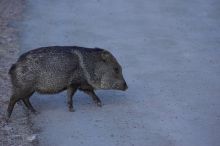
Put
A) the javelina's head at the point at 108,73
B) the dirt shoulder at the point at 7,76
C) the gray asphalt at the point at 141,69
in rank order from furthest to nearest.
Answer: the javelina's head at the point at 108,73 → the gray asphalt at the point at 141,69 → the dirt shoulder at the point at 7,76

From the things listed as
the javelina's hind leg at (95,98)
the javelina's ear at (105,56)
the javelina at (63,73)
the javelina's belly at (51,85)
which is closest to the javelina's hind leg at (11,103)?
the javelina at (63,73)

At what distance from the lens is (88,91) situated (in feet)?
26.0

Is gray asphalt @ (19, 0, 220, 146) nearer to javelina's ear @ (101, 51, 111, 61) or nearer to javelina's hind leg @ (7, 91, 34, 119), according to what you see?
javelina's hind leg @ (7, 91, 34, 119)

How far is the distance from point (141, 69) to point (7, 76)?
1.99m

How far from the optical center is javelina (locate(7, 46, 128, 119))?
24.1 feet

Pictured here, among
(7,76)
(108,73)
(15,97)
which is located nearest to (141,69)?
(108,73)

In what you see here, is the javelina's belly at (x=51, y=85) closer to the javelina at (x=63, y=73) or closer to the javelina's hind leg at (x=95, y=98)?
the javelina at (x=63, y=73)

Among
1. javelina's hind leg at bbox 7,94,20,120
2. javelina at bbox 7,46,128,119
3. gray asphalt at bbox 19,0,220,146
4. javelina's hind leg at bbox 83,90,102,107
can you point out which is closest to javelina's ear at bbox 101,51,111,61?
javelina at bbox 7,46,128,119

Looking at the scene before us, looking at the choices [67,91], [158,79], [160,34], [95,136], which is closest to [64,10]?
[160,34]

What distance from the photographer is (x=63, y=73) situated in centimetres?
754

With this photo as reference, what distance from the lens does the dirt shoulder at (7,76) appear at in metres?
6.93

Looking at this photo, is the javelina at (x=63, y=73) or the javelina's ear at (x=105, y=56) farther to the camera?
the javelina's ear at (x=105, y=56)

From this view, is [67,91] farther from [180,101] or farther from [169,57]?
[169,57]

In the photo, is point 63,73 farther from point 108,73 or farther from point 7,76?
point 7,76
